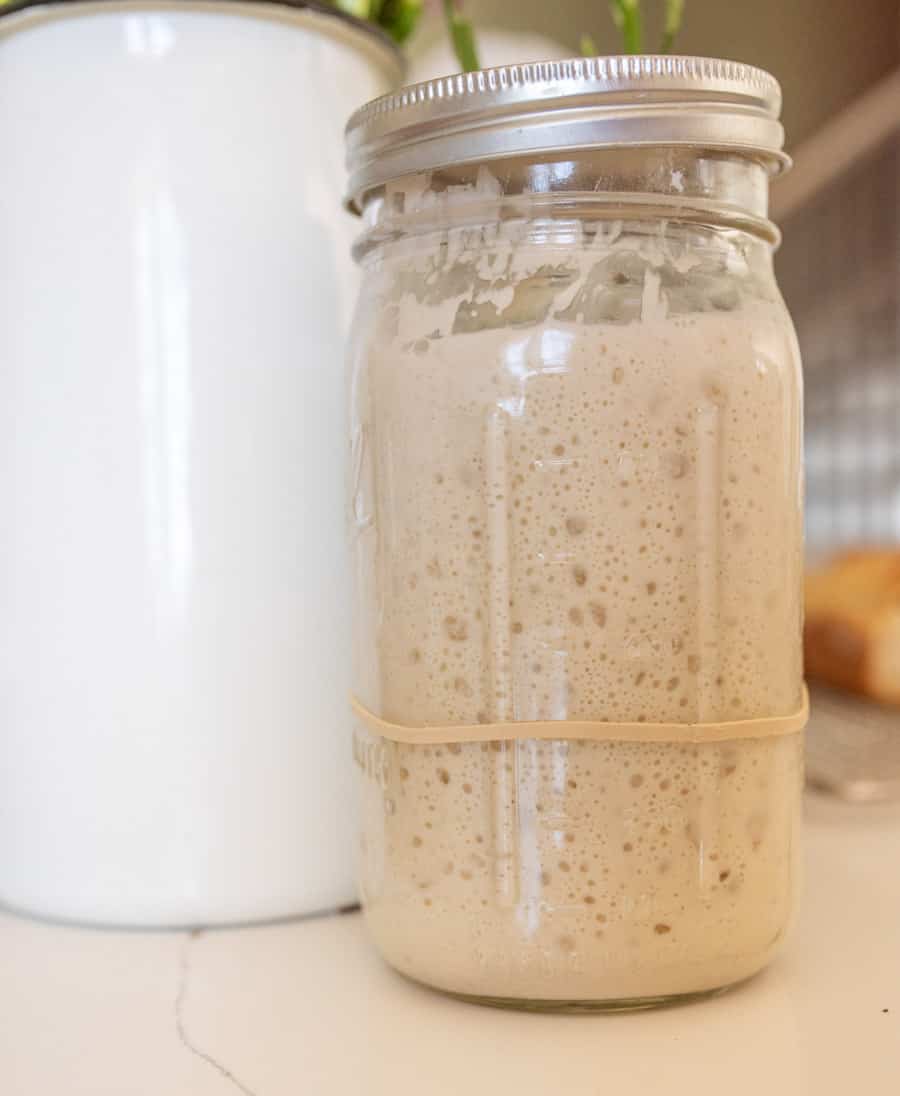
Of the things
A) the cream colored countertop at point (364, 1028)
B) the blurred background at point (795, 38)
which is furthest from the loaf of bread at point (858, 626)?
the blurred background at point (795, 38)

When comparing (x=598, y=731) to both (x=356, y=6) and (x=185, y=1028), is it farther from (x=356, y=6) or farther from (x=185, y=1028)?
(x=356, y=6)

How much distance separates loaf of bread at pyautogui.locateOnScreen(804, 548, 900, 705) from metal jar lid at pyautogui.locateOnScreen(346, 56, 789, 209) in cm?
80

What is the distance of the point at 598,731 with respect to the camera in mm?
370

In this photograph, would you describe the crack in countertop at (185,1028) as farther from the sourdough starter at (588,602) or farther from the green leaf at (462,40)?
the green leaf at (462,40)

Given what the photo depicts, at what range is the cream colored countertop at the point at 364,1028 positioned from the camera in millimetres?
342

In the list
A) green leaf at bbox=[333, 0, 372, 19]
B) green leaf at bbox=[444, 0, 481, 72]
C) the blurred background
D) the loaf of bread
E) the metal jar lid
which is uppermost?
the blurred background

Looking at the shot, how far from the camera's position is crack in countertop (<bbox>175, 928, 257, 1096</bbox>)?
347mm

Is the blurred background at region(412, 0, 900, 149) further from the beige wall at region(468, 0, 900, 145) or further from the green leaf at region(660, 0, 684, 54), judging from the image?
the green leaf at region(660, 0, 684, 54)

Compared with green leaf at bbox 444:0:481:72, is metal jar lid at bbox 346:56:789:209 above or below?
below

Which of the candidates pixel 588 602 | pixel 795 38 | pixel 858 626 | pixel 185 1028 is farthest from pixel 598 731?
pixel 795 38

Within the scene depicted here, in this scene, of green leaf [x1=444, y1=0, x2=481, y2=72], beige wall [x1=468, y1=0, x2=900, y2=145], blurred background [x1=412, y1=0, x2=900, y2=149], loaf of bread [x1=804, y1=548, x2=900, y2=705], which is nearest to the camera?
green leaf [x1=444, y1=0, x2=481, y2=72]

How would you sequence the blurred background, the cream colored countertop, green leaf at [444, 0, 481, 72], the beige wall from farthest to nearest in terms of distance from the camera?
1. the beige wall
2. the blurred background
3. green leaf at [444, 0, 481, 72]
4. the cream colored countertop

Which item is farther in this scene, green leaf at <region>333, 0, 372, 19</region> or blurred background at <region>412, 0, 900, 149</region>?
blurred background at <region>412, 0, 900, 149</region>

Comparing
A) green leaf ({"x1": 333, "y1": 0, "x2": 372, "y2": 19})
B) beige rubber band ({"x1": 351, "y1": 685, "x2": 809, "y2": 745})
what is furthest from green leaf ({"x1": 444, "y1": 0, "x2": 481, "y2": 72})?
beige rubber band ({"x1": 351, "y1": 685, "x2": 809, "y2": 745})
